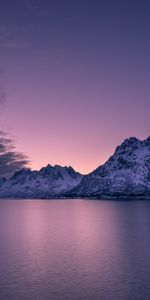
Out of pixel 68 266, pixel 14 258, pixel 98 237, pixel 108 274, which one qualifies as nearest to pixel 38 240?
pixel 98 237

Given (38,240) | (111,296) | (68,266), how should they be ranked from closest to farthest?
(111,296), (68,266), (38,240)

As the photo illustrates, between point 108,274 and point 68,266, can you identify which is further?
point 68,266

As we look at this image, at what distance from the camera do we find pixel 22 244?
264 feet

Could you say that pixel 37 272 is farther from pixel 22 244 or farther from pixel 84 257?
pixel 22 244

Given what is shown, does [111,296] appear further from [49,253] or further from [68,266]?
[49,253]

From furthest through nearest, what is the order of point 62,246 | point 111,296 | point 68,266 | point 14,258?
point 62,246 → point 14,258 → point 68,266 → point 111,296

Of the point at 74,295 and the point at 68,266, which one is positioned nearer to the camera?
the point at 74,295

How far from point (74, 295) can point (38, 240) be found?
4600 centimetres

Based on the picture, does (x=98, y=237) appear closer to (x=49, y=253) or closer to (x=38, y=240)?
(x=38, y=240)

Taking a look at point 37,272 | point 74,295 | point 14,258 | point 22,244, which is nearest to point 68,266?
point 37,272

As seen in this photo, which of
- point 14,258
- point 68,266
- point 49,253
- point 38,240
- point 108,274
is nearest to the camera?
point 108,274

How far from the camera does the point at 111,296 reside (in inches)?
1618

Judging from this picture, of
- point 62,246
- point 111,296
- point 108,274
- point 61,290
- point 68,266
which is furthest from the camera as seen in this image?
point 62,246

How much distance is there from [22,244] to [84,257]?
68.8ft
